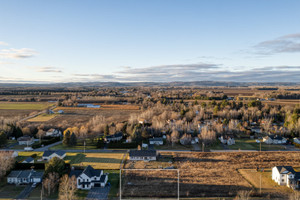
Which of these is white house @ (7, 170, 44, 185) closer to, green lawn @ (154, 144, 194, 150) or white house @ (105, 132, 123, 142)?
white house @ (105, 132, 123, 142)

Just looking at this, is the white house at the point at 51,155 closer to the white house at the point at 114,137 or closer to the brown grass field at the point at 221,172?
the brown grass field at the point at 221,172

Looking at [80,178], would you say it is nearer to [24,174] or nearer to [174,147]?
[24,174]

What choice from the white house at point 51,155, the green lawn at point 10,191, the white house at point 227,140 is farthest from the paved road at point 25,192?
the white house at point 227,140

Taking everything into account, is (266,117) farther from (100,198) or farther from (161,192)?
(100,198)

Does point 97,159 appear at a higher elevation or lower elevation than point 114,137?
lower

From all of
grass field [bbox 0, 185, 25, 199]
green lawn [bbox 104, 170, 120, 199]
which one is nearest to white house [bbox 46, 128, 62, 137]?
grass field [bbox 0, 185, 25, 199]

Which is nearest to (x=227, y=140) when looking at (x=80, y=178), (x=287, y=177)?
(x=287, y=177)
